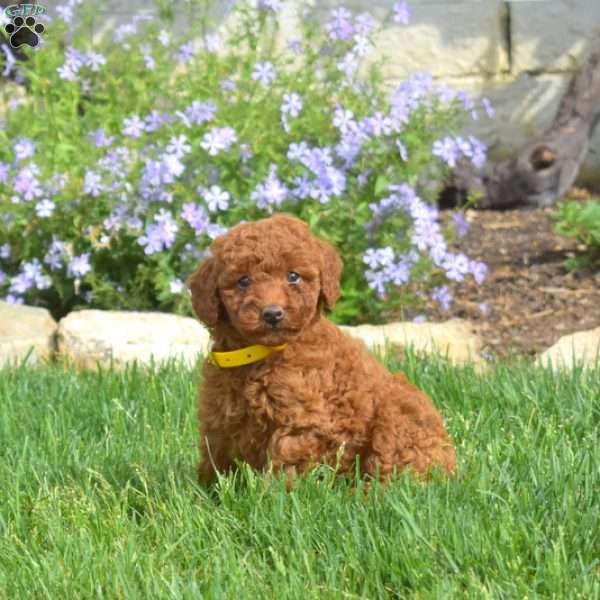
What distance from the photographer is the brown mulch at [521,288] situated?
250 inches

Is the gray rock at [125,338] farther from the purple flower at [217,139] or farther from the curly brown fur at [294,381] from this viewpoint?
the curly brown fur at [294,381]

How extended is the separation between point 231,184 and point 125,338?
1000mm

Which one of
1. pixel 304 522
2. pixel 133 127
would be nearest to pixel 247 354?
pixel 304 522

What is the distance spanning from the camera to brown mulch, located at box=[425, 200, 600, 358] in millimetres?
6359

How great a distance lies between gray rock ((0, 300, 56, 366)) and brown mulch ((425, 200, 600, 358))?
197 cm

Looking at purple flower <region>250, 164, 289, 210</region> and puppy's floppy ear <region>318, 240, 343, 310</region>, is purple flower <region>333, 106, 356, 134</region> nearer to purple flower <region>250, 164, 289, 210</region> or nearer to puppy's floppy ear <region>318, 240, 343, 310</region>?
purple flower <region>250, 164, 289, 210</region>

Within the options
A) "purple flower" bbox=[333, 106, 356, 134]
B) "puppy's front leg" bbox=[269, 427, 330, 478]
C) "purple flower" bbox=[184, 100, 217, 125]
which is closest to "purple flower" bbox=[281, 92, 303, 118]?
"purple flower" bbox=[333, 106, 356, 134]

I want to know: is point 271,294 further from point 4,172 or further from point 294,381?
point 4,172

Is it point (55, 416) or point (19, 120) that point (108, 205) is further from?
point (55, 416)

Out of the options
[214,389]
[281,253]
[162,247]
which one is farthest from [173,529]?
[162,247]

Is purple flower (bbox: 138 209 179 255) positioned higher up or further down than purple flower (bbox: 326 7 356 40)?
further down

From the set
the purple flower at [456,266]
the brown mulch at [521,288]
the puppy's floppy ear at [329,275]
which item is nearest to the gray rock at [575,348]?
the brown mulch at [521,288]

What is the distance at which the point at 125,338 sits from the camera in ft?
18.8

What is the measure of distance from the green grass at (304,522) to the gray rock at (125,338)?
3.87 ft
